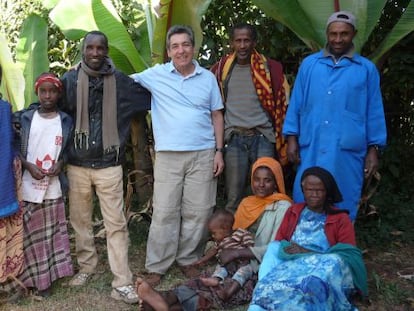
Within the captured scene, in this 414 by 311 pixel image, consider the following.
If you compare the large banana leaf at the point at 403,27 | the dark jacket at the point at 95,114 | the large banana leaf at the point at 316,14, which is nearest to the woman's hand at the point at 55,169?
the dark jacket at the point at 95,114

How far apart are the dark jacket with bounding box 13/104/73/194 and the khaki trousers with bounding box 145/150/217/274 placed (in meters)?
0.68

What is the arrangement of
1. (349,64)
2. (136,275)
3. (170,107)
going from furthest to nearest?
(136,275), (170,107), (349,64)

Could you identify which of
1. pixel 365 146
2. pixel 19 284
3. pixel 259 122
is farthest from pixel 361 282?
pixel 19 284

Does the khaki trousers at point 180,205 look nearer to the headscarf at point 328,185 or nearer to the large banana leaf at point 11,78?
the headscarf at point 328,185

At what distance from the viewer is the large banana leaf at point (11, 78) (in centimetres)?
475

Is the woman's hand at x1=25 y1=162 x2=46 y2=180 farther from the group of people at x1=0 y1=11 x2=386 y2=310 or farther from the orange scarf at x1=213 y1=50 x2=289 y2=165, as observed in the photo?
the orange scarf at x1=213 y1=50 x2=289 y2=165

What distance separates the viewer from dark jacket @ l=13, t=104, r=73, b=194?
3.84m

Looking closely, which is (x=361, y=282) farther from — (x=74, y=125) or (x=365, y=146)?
(x=74, y=125)

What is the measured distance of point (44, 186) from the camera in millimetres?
3943

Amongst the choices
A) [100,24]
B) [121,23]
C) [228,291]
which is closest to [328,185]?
[228,291]

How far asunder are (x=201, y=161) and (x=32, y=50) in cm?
202

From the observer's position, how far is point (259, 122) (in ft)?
14.0

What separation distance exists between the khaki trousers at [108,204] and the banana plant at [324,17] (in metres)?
1.79

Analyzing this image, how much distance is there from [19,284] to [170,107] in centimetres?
163
